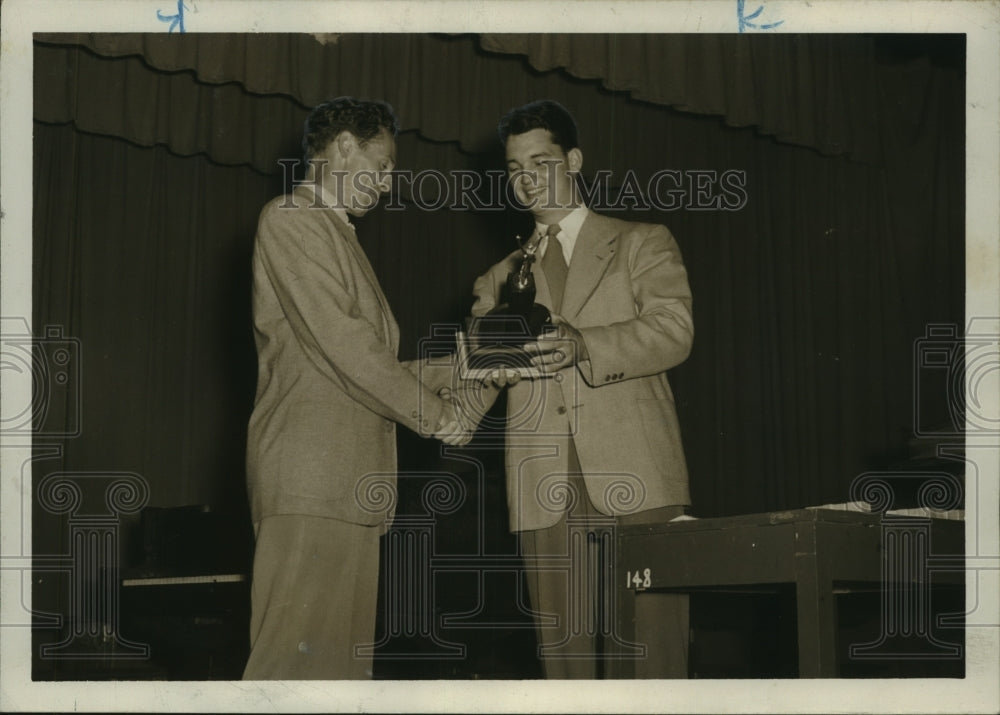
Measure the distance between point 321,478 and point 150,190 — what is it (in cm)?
242

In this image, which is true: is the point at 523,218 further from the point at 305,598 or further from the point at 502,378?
the point at 305,598

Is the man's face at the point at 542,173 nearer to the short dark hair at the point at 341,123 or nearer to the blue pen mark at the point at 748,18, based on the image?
the short dark hair at the point at 341,123

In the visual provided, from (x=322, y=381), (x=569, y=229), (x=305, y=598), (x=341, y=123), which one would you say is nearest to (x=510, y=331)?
(x=569, y=229)

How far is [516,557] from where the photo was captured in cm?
545

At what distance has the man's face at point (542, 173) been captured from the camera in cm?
544

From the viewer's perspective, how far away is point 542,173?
5441 mm

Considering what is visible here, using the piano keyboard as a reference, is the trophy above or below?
above

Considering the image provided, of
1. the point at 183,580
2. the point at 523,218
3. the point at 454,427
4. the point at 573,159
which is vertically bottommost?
the point at 183,580

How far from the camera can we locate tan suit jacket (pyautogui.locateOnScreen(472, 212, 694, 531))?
5141 millimetres

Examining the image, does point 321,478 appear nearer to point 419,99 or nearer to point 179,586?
point 179,586

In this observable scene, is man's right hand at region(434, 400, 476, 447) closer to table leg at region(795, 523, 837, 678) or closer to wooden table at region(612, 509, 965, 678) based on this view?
wooden table at region(612, 509, 965, 678)

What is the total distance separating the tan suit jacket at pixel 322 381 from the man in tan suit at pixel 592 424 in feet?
1.28

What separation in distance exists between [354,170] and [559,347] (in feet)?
2.96

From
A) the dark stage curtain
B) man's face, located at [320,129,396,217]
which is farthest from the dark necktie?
the dark stage curtain
